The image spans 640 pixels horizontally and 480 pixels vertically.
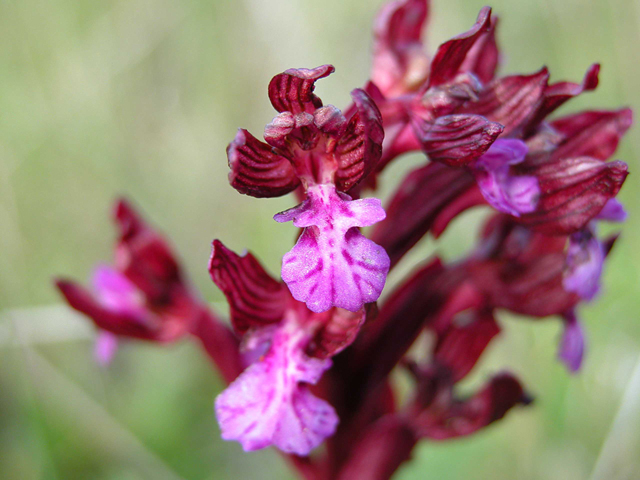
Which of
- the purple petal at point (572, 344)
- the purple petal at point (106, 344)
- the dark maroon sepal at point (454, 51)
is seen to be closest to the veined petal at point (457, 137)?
the dark maroon sepal at point (454, 51)

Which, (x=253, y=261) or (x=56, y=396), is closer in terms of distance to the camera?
(x=253, y=261)

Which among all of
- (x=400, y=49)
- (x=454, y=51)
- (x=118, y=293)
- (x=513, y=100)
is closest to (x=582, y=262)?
(x=513, y=100)

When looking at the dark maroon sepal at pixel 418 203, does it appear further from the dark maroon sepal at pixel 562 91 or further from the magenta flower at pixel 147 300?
the magenta flower at pixel 147 300

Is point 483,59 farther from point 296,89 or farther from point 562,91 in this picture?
point 296,89

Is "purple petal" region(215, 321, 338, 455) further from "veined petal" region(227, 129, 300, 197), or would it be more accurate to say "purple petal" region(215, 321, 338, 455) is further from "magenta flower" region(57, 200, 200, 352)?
"magenta flower" region(57, 200, 200, 352)

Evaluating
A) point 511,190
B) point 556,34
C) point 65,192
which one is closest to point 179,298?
point 511,190

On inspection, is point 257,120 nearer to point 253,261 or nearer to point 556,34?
point 556,34
